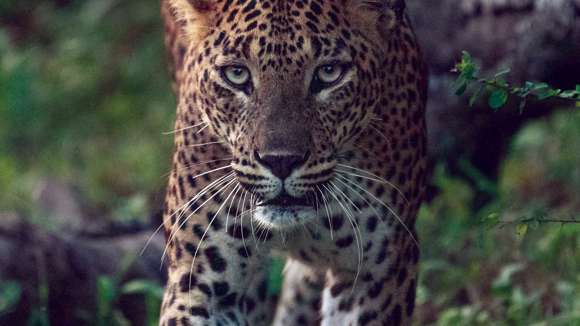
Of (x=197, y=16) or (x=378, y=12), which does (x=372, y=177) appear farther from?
(x=197, y=16)

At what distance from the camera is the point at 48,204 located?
10695 millimetres

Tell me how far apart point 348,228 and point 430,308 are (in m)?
2.27

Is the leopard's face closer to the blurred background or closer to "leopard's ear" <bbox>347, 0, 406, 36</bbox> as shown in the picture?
"leopard's ear" <bbox>347, 0, 406, 36</bbox>

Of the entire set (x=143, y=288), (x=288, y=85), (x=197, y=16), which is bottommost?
(x=143, y=288)

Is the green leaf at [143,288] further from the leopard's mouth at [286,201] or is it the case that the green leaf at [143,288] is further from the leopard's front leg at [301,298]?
the leopard's mouth at [286,201]

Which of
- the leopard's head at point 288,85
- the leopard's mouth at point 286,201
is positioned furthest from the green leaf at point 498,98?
the leopard's mouth at point 286,201

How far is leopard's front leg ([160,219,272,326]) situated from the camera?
→ 648 centimetres

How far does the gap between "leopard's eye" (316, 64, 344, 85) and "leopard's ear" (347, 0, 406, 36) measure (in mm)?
322

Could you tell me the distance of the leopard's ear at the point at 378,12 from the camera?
6.32 metres

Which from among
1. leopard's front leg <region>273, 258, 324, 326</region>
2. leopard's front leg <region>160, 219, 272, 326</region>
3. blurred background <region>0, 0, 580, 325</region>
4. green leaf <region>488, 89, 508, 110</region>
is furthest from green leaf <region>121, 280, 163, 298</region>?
green leaf <region>488, 89, 508, 110</region>

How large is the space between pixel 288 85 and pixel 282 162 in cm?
38

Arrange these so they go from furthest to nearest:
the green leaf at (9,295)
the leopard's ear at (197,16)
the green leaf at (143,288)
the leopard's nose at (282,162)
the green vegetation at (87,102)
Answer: the green vegetation at (87,102)
the green leaf at (143,288)
the green leaf at (9,295)
the leopard's ear at (197,16)
the leopard's nose at (282,162)

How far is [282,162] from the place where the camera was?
19.4 ft

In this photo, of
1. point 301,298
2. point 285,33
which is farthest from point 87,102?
point 285,33
